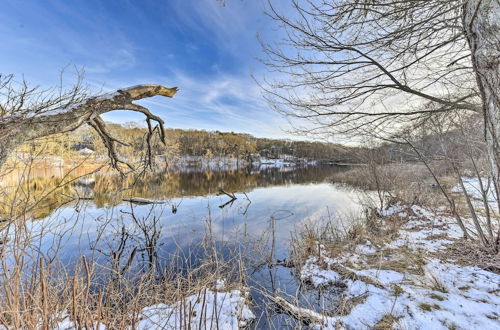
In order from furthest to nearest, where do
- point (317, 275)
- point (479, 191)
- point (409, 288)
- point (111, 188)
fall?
1. point (111, 188)
2. point (317, 275)
3. point (479, 191)
4. point (409, 288)

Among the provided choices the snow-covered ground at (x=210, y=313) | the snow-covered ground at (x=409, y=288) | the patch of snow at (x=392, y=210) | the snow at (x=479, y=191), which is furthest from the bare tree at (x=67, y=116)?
the patch of snow at (x=392, y=210)

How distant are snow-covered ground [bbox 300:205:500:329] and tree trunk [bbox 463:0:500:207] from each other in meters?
1.69

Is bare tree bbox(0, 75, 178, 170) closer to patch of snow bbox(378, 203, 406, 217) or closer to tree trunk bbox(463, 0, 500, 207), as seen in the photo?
tree trunk bbox(463, 0, 500, 207)

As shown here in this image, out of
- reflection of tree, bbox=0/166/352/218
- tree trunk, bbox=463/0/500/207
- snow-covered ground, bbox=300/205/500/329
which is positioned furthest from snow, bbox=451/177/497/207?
reflection of tree, bbox=0/166/352/218

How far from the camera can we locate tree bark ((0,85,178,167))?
2518 mm

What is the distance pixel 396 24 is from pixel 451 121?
199cm

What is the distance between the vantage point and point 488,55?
275 cm

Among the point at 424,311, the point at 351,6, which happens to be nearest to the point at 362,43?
the point at 351,6

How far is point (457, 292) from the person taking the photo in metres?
3.01

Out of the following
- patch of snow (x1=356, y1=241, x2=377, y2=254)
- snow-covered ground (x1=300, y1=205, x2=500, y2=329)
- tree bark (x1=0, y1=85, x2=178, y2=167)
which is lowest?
patch of snow (x1=356, y1=241, x2=377, y2=254)

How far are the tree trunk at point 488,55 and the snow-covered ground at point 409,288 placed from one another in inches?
66.6

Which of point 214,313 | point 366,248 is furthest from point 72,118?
point 366,248

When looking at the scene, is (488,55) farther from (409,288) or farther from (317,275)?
(317,275)

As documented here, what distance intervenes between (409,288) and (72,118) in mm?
5370
